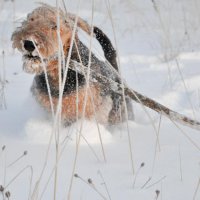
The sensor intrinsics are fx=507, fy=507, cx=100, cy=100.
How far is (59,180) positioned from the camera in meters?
2.33

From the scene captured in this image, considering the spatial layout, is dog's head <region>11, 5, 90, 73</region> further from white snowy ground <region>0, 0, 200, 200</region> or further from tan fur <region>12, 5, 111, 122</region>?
white snowy ground <region>0, 0, 200, 200</region>

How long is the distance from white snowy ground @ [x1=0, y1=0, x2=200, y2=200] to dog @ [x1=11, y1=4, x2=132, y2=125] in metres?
0.14

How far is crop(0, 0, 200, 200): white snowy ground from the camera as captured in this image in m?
2.23

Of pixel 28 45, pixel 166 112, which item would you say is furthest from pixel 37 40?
pixel 166 112

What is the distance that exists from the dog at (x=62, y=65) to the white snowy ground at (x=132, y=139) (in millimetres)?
142

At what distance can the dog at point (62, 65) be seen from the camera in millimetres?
2559

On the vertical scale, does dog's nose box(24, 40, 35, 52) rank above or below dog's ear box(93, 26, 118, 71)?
below

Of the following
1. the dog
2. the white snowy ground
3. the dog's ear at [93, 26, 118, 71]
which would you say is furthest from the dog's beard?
the dog's ear at [93, 26, 118, 71]

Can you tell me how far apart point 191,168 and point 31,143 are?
1041 millimetres

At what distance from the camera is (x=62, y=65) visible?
2.84 m

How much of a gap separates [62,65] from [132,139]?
62 cm

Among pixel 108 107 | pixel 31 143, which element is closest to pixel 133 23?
pixel 108 107

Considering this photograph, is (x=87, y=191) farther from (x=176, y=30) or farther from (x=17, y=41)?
(x=176, y=30)

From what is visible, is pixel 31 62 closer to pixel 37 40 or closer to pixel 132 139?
pixel 37 40
